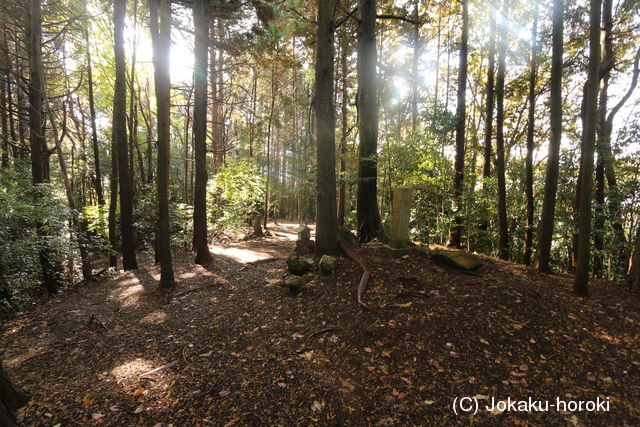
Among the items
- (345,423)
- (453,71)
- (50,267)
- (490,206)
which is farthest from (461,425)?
(453,71)

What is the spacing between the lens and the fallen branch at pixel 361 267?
4457 millimetres

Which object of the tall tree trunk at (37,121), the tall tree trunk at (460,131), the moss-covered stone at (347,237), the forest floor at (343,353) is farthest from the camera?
the tall tree trunk at (460,131)

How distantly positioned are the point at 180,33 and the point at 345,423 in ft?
42.3

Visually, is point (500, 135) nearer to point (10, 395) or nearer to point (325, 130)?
point (325, 130)

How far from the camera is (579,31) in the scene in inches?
379

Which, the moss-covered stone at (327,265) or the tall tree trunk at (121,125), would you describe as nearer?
the moss-covered stone at (327,265)

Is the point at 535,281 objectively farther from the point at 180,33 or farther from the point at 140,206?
the point at 180,33

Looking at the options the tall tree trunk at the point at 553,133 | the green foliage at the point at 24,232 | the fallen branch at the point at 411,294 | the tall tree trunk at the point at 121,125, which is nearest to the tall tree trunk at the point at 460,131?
the tall tree trunk at the point at 553,133

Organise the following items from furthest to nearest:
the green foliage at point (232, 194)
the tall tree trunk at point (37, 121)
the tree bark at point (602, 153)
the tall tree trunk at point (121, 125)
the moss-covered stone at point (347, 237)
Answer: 1. the green foliage at point (232, 194)
2. the tall tree trunk at point (121, 125)
3. the tree bark at point (602, 153)
4. the tall tree trunk at point (37, 121)
5. the moss-covered stone at point (347, 237)

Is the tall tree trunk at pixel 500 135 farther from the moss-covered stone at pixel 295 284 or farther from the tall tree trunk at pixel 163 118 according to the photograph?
the tall tree trunk at pixel 163 118

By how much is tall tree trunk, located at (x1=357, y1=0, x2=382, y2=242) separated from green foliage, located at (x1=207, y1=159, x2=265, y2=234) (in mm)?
6973

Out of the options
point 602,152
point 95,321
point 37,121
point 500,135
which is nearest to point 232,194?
point 37,121

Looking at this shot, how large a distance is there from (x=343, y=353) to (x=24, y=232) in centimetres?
886

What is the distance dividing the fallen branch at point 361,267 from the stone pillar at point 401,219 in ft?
3.44
